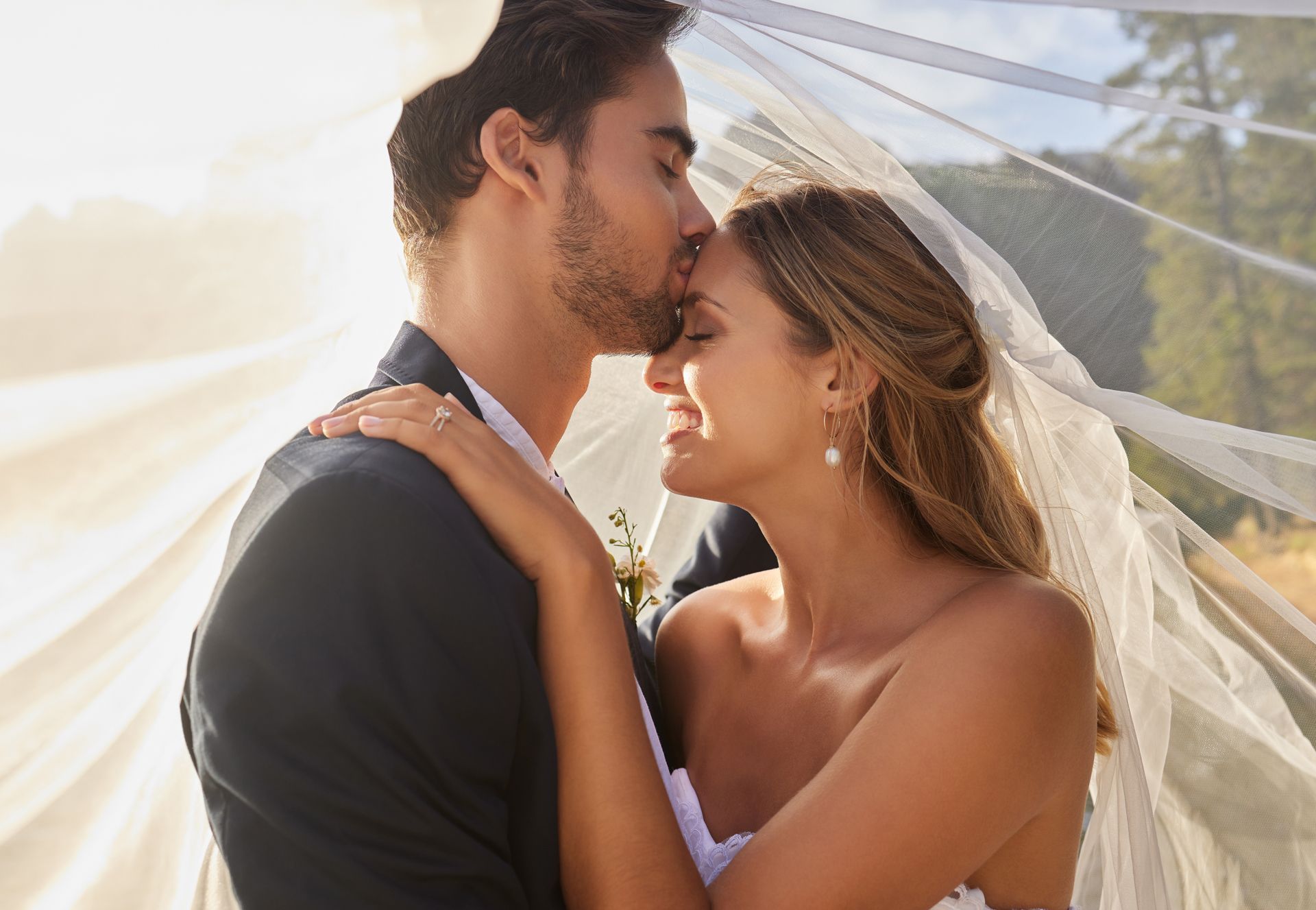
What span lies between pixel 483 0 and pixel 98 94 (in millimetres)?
543

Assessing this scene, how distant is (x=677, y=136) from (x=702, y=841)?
1690mm

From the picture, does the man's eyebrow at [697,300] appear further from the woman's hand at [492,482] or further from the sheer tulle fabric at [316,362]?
the woman's hand at [492,482]

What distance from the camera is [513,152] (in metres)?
2.48

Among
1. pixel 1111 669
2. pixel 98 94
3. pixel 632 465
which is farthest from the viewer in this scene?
pixel 632 465

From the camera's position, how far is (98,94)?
1.31 m

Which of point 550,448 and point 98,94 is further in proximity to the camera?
point 550,448

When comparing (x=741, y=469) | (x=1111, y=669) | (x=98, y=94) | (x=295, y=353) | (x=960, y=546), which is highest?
(x=98, y=94)

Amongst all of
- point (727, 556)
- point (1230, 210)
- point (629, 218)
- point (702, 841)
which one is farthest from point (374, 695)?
point (727, 556)

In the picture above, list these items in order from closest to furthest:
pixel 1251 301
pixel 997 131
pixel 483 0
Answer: pixel 483 0, pixel 1251 301, pixel 997 131

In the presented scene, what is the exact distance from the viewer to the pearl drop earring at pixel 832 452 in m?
2.69

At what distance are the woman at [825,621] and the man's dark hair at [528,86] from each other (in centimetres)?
50

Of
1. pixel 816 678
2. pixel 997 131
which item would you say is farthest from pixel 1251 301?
pixel 816 678

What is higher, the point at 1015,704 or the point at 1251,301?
the point at 1251,301

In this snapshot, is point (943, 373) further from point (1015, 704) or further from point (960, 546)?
point (1015, 704)
